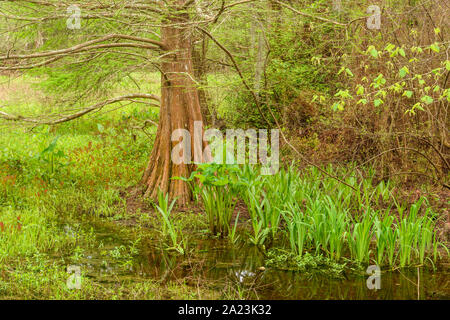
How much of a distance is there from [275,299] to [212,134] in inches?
226

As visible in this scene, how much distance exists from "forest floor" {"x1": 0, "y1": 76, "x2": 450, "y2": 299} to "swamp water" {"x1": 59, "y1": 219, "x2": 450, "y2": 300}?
0.03 ft

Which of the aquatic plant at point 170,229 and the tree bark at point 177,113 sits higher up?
the tree bark at point 177,113

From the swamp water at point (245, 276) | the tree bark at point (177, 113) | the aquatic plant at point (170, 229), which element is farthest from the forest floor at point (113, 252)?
the tree bark at point (177, 113)

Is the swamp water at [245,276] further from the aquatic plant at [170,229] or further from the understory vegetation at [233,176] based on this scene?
the aquatic plant at [170,229]

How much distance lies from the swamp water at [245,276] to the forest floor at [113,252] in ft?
0.03

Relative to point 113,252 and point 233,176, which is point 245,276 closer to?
point 113,252

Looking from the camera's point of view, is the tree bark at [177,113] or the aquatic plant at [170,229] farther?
the tree bark at [177,113]

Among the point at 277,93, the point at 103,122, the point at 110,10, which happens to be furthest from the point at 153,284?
the point at 103,122

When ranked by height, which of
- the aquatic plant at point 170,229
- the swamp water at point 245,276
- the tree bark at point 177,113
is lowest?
the swamp water at point 245,276

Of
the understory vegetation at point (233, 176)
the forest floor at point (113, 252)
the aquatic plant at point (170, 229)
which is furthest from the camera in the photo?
the aquatic plant at point (170, 229)

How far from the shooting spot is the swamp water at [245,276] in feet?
14.4

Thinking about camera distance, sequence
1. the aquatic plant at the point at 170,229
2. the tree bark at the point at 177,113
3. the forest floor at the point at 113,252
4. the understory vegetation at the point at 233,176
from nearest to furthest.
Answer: the forest floor at the point at 113,252
the understory vegetation at the point at 233,176
the aquatic plant at the point at 170,229
the tree bark at the point at 177,113

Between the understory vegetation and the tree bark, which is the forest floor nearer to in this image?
the understory vegetation

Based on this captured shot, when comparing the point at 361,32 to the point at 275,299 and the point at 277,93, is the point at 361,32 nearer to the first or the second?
the point at 277,93
